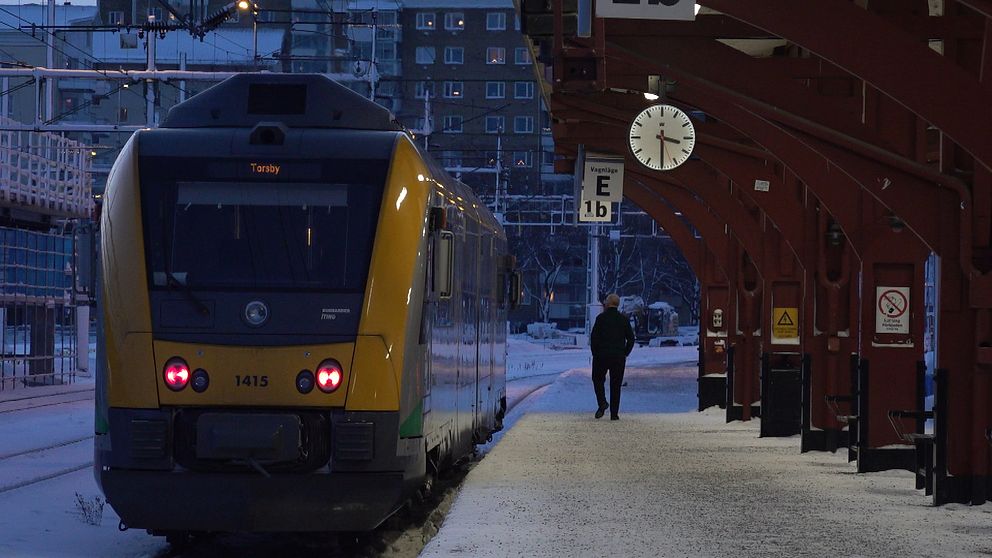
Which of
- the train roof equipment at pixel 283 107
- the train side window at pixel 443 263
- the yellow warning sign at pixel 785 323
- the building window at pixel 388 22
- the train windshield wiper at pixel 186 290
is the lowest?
the yellow warning sign at pixel 785 323

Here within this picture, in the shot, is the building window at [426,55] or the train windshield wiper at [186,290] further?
the building window at [426,55]

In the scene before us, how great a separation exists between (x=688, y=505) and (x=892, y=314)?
3.74m

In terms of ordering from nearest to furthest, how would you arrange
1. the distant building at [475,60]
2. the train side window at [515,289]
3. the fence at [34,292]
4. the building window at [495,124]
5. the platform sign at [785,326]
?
the train side window at [515,289], the platform sign at [785,326], the fence at [34,292], the distant building at [475,60], the building window at [495,124]

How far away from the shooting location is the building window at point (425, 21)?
112m

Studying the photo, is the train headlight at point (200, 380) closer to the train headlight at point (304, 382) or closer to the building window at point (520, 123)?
the train headlight at point (304, 382)

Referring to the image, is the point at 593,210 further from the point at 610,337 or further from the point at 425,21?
the point at 425,21

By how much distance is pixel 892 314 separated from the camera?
1581cm

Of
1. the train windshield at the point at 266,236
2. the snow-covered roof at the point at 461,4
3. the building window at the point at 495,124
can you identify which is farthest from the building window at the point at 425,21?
the train windshield at the point at 266,236

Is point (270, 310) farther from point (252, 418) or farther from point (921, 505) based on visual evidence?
point (921, 505)

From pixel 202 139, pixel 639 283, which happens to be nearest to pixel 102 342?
pixel 202 139

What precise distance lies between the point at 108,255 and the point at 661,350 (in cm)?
6099

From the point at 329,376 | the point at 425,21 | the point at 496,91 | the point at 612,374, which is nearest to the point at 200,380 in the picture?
the point at 329,376

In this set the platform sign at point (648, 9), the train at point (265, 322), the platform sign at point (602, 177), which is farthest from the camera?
the platform sign at point (602, 177)

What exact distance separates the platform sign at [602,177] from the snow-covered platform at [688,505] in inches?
181
